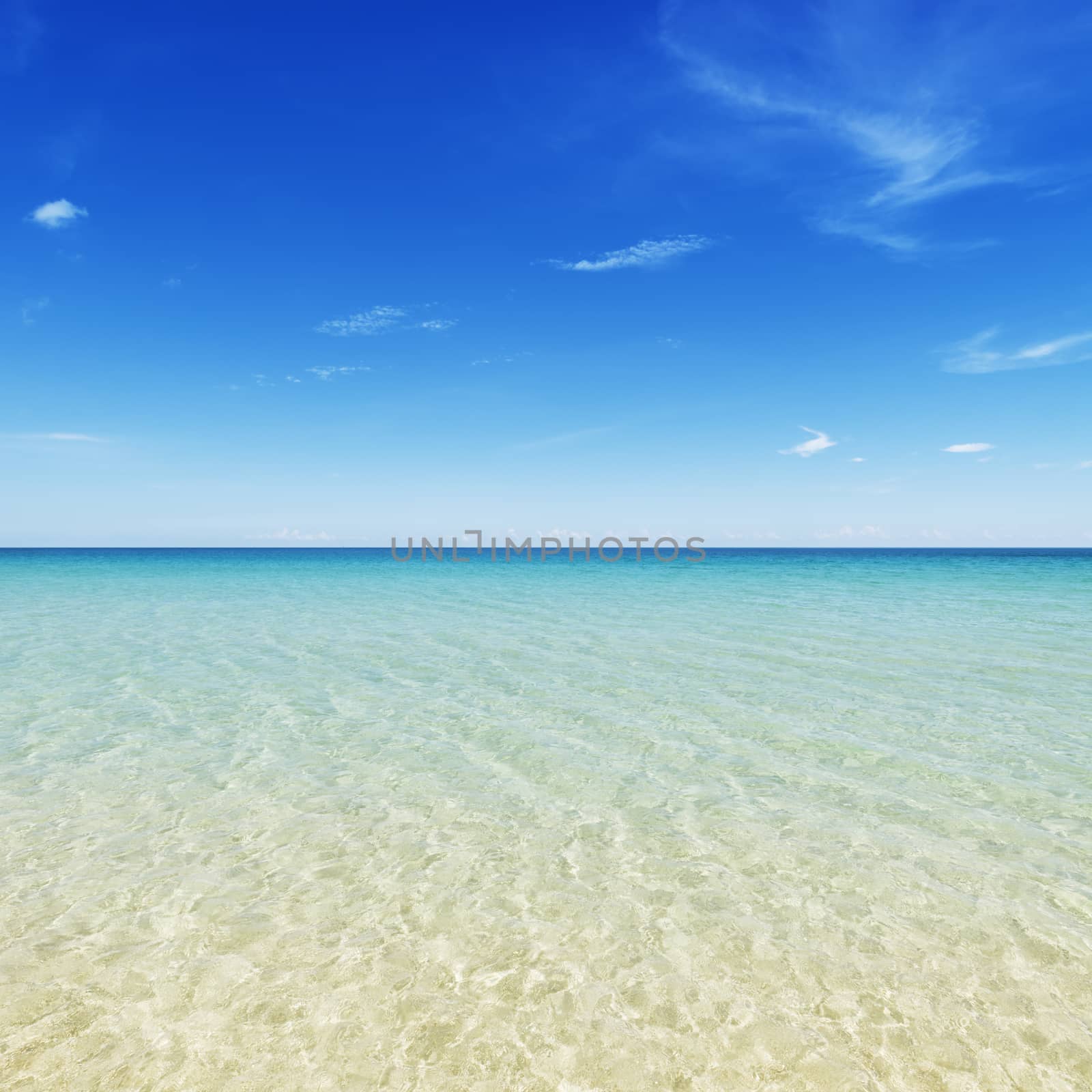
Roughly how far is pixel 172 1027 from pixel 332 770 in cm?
364

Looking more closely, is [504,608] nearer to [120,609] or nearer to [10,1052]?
[120,609]

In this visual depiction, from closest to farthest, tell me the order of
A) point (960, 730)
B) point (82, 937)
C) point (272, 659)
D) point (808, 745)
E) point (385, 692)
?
point (82, 937)
point (808, 745)
point (960, 730)
point (385, 692)
point (272, 659)

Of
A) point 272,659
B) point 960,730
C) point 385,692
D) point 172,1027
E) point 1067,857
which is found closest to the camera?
point 172,1027

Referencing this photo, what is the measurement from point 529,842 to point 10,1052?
11.0 feet

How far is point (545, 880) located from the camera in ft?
15.8

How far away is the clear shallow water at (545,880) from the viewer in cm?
325

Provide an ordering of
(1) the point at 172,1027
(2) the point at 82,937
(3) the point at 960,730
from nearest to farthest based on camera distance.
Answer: (1) the point at 172,1027 → (2) the point at 82,937 → (3) the point at 960,730

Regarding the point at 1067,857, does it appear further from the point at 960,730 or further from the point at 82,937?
the point at 82,937

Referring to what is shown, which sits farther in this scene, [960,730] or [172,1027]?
[960,730]

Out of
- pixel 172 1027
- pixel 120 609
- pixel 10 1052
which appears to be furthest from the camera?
pixel 120 609

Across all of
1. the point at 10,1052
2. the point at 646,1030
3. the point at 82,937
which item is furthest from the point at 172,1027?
the point at 646,1030

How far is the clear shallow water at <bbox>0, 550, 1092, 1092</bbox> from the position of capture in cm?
325

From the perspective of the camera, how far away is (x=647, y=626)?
18031mm

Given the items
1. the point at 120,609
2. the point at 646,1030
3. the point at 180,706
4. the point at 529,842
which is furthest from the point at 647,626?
the point at 120,609
